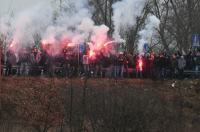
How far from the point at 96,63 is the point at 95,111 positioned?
13115 mm

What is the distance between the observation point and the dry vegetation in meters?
25.8

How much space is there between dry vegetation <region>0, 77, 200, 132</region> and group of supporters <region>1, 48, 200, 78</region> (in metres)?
3.21

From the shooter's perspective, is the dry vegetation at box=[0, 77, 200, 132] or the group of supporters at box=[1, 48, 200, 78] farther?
the group of supporters at box=[1, 48, 200, 78]

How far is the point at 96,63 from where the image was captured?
1535 inches

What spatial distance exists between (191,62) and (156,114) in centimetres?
1300

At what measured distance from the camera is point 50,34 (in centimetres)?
4238

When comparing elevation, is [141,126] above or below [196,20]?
below

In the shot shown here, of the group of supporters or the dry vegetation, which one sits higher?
the group of supporters

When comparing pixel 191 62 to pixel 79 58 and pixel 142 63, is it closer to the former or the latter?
pixel 142 63

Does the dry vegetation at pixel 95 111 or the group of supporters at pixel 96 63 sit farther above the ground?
the group of supporters at pixel 96 63

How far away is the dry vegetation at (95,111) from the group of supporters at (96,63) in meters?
3.21

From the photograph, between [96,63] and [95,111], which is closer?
[95,111]

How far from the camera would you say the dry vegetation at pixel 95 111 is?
84.5ft

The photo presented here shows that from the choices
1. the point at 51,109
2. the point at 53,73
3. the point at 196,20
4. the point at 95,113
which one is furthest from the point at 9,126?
the point at 196,20
